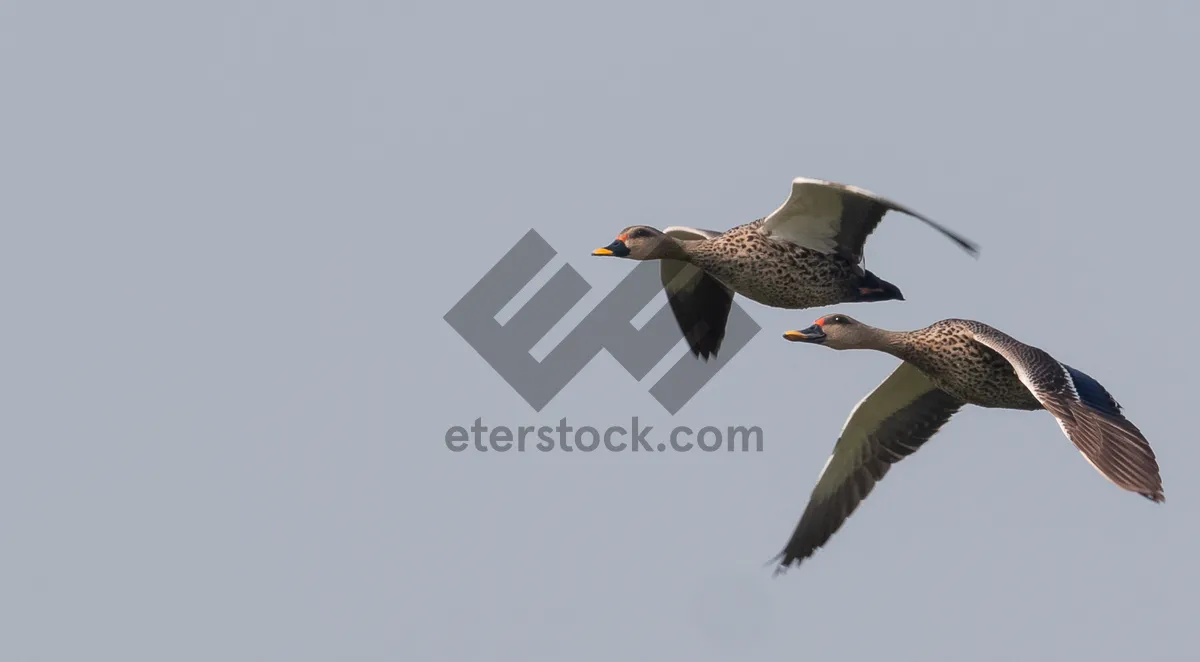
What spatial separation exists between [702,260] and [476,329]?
6.70 m

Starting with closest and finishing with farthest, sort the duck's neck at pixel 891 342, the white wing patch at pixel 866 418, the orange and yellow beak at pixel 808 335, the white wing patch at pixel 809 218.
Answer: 1. the duck's neck at pixel 891 342
2. the orange and yellow beak at pixel 808 335
3. the white wing patch at pixel 809 218
4. the white wing patch at pixel 866 418

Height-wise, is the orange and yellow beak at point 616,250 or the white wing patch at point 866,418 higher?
the orange and yellow beak at point 616,250

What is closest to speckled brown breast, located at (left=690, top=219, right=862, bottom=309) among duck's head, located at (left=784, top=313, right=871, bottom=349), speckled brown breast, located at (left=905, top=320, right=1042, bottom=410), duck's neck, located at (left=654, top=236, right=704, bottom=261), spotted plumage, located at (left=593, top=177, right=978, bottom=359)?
spotted plumage, located at (left=593, top=177, right=978, bottom=359)

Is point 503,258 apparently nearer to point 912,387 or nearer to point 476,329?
point 476,329

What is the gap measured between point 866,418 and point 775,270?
6.08 ft

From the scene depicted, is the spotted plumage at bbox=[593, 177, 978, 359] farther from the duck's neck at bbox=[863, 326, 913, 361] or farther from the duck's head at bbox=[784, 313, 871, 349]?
the duck's neck at bbox=[863, 326, 913, 361]

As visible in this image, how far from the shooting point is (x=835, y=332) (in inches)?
861

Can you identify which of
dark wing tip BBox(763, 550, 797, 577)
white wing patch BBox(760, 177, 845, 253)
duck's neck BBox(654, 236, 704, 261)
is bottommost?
dark wing tip BBox(763, 550, 797, 577)

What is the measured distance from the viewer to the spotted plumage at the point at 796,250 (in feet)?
72.4

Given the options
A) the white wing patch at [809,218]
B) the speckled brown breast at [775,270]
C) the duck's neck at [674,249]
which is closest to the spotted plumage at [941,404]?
the speckled brown breast at [775,270]

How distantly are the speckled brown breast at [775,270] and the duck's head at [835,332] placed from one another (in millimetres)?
769

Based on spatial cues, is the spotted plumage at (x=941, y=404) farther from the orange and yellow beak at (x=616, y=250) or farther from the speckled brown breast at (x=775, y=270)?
the orange and yellow beak at (x=616, y=250)

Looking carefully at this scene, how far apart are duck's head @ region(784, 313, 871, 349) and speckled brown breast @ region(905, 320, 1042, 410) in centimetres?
69

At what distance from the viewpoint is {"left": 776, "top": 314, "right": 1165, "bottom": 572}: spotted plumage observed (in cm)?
1800
